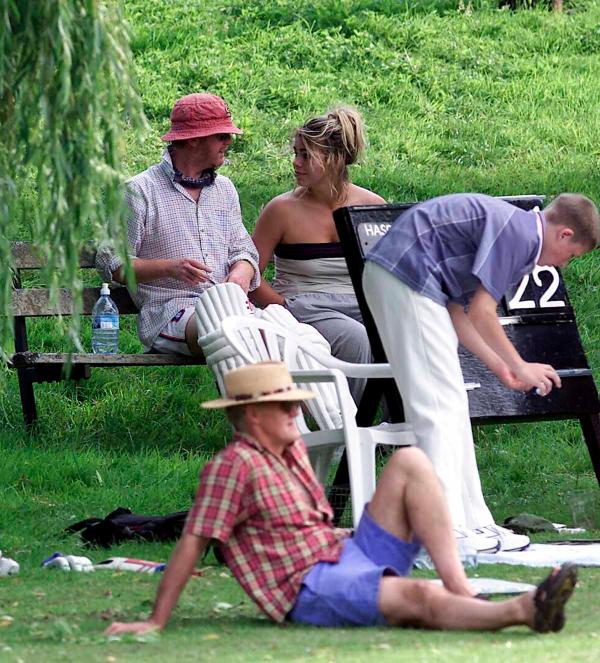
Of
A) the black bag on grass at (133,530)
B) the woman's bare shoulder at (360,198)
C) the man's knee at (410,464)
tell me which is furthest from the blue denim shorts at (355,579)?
the woman's bare shoulder at (360,198)

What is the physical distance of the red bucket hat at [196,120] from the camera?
7797 millimetres

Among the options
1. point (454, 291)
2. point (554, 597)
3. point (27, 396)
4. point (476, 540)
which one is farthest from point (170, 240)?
point (554, 597)

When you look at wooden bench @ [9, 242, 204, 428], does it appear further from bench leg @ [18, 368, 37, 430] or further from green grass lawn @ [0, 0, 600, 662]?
green grass lawn @ [0, 0, 600, 662]

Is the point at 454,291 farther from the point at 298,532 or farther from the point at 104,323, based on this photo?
the point at 104,323

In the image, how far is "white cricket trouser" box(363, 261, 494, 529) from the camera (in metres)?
5.75

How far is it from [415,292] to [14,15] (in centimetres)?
212

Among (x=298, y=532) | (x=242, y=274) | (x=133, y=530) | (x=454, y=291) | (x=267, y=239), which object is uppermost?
(x=454, y=291)

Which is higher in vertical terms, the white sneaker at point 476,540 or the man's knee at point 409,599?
the man's knee at point 409,599

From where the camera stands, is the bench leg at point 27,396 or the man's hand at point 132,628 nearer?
the man's hand at point 132,628

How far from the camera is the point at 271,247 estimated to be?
26.7ft

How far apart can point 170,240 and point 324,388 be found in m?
1.49

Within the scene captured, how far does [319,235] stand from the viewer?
8.05m

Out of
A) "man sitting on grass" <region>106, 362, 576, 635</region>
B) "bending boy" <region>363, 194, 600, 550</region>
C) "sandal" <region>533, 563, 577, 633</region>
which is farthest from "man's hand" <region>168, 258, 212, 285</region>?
"sandal" <region>533, 563, 577, 633</region>

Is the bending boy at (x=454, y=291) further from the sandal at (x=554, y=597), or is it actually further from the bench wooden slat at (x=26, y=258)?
the bench wooden slat at (x=26, y=258)
